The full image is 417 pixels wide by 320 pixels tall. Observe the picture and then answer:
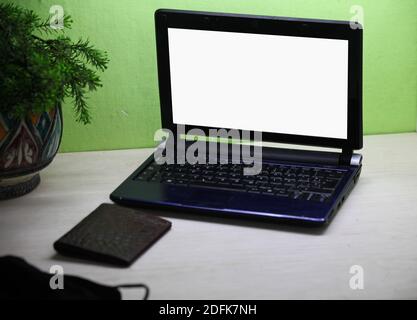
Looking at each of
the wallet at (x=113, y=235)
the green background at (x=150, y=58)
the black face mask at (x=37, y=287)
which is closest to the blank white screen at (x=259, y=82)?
the green background at (x=150, y=58)

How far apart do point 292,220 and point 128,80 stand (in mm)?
431

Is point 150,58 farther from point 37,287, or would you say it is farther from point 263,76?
point 37,287

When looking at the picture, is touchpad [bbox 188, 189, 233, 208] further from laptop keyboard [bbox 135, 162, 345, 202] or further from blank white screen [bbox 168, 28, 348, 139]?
blank white screen [bbox 168, 28, 348, 139]

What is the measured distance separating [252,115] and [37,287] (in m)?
0.46

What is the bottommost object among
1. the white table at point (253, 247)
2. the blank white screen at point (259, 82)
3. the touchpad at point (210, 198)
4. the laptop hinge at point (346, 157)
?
the white table at point (253, 247)

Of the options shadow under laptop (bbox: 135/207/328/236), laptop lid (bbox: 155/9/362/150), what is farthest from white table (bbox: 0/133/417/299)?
laptop lid (bbox: 155/9/362/150)

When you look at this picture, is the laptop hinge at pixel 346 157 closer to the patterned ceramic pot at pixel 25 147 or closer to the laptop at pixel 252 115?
the laptop at pixel 252 115

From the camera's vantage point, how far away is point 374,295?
35.2 inches

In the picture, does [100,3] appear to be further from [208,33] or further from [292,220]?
[292,220]

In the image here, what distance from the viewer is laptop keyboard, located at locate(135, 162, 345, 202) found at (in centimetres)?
111

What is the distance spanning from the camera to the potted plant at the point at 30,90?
1.06 meters

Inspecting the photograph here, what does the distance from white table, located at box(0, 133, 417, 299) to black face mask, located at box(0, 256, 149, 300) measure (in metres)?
0.06

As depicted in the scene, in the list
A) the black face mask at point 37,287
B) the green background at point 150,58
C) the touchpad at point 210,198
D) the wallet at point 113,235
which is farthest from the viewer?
the green background at point 150,58
